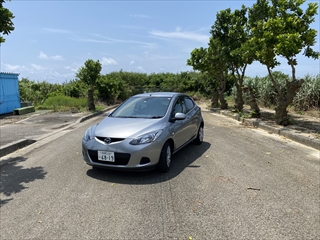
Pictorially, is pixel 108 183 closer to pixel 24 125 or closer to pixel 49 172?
pixel 49 172

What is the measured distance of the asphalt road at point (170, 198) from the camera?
10.7ft

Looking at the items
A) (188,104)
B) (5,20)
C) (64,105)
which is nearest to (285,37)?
(188,104)

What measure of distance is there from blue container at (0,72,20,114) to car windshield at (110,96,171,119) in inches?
470

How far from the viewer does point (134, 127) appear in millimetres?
5133

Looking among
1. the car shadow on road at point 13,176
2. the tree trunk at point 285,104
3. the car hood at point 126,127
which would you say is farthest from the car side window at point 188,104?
the tree trunk at point 285,104

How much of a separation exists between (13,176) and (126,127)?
2.29 meters

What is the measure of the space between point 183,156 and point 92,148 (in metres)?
2.25

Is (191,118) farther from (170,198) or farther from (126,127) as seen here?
(170,198)

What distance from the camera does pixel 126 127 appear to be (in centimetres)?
516

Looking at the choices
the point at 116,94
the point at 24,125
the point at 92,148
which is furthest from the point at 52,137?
the point at 116,94

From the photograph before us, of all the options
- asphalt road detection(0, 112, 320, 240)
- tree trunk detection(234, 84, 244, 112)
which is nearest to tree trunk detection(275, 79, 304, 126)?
asphalt road detection(0, 112, 320, 240)

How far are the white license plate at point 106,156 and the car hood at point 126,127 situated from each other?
31 cm

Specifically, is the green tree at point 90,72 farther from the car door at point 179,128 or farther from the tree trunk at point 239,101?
the car door at point 179,128

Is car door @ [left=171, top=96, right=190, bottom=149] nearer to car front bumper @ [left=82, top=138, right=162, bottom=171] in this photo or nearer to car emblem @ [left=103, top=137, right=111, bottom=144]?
car front bumper @ [left=82, top=138, right=162, bottom=171]
